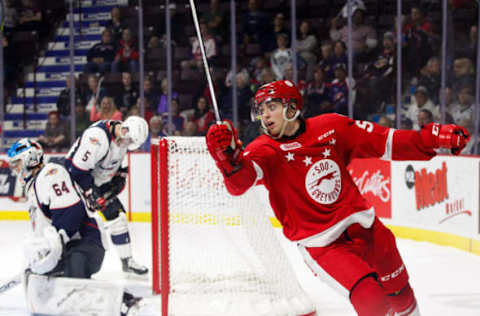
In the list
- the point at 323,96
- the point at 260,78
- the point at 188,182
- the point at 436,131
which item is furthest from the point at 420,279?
the point at 260,78

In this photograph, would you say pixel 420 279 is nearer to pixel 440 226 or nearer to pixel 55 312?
pixel 440 226

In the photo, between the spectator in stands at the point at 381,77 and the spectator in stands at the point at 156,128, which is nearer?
the spectator in stands at the point at 381,77

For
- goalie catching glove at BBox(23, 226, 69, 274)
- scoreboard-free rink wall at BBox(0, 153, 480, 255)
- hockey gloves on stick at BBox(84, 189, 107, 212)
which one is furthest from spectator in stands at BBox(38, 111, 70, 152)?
goalie catching glove at BBox(23, 226, 69, 274)

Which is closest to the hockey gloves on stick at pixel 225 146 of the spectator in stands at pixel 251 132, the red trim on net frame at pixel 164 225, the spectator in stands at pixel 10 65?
the red trim on net frame at pixel 164 225

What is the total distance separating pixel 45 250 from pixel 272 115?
1.40m

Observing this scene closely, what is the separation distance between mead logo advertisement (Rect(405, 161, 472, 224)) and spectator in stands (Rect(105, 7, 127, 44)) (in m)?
4.55

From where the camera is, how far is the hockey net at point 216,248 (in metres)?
3.01

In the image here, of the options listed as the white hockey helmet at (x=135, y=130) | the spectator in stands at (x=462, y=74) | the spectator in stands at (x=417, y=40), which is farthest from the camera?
the spectator in stands at (x=417, y=40)

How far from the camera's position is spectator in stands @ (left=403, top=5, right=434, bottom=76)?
6.66m

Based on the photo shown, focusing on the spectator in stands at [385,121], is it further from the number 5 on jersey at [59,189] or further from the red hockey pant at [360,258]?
the red hockey pant at [360,258]

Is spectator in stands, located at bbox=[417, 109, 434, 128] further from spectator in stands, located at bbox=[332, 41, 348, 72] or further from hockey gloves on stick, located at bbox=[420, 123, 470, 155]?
hockey gloves on stick, located at bbox=[420, 123, 470, 155]

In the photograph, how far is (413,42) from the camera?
6758 millimetres

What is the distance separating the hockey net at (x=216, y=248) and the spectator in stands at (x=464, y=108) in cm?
367

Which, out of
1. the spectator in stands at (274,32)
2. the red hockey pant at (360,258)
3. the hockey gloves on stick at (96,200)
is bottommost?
the hockey gloves on stick at (96,200)
